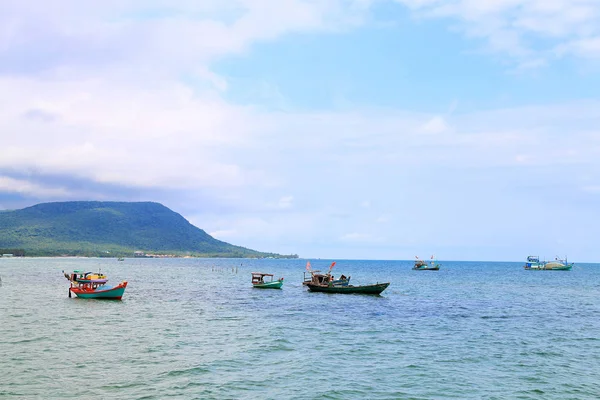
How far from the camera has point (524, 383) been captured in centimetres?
2673

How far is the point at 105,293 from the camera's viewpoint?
208 ft

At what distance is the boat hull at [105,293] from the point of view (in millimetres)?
63250

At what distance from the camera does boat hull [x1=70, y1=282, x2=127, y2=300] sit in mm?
63250

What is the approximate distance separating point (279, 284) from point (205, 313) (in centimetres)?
3630

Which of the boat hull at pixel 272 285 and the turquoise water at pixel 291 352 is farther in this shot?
the boat hull at pixel 272 285

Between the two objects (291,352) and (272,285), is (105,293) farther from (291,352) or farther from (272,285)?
(291,352)

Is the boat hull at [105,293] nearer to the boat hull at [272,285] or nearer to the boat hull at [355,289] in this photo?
the boat hull at [272,285]

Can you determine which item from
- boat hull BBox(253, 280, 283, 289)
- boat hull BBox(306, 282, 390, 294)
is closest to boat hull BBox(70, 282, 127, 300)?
boat hull BBox(253, 280, 283, 289)

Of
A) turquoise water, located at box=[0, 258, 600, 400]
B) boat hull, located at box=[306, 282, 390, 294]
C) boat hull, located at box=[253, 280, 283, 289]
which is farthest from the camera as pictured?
boat hull, located at box=[253, 280, 283, 289]

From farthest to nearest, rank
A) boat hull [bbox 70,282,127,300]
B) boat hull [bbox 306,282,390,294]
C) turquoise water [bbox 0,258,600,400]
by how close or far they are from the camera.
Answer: boat hull [bbox 306,282,390,294] → boat hull [bbox 70,282,127,300] → turquoise water [bbox 0,258,600,400]

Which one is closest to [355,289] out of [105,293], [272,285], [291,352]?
[272,285]

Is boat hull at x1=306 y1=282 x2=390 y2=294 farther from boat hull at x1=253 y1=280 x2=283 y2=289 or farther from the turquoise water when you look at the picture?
the turquoise water

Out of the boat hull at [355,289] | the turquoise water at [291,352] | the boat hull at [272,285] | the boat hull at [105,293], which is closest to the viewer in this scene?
the turquoise water at [291,352]

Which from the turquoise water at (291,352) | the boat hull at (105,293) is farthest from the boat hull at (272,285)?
the boat hull at (105,293)
